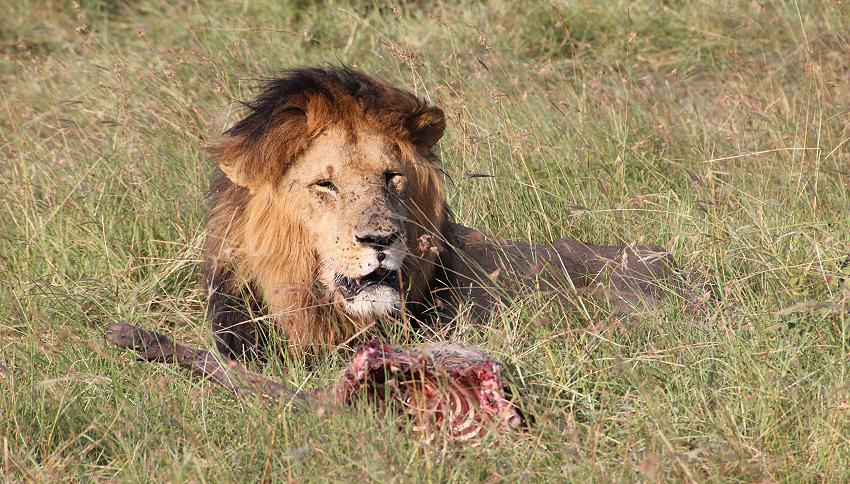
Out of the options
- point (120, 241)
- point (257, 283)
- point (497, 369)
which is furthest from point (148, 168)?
point (497, 369)

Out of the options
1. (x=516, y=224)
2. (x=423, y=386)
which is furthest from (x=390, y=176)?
(x=516, y=224)

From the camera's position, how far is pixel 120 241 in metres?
4.85

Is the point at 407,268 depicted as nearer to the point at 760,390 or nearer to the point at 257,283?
the point at 257,283

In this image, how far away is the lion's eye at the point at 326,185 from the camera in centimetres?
357

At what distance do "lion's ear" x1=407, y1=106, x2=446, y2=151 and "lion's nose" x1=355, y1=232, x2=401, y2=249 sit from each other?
20.2 inches

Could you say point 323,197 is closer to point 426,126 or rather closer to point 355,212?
point 355,212

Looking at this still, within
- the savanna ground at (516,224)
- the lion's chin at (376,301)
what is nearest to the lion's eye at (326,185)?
the lion's chin at (376,301)

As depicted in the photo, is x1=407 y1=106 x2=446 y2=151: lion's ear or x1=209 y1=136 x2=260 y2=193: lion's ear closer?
x1=209 y1=136 x2=260 y2=193: lion's ear

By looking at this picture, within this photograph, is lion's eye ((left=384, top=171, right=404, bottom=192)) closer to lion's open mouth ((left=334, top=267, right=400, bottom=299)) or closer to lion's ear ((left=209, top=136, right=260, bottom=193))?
lion's open mouth ((left=334, top=267, right=400, bottom=299))

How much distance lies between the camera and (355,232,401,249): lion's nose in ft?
11.1

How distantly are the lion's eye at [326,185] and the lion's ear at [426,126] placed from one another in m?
0.36

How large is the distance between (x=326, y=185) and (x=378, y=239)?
0.30 meters

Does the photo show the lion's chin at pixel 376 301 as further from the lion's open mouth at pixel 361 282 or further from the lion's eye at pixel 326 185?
the lion's eye at pixel 326 185

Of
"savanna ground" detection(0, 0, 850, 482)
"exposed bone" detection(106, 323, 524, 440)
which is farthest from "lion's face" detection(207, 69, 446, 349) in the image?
"exposed bone" detection(106, 323, 524, 440)
